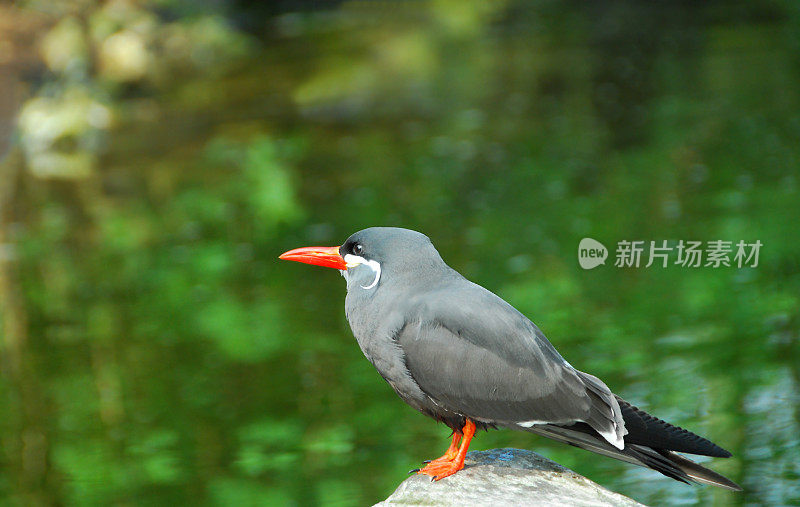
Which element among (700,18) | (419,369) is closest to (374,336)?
(419,369)

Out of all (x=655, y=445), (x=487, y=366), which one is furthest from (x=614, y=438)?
(x=487, y=366)

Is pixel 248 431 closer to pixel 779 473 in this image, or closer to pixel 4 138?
pixel 779 473

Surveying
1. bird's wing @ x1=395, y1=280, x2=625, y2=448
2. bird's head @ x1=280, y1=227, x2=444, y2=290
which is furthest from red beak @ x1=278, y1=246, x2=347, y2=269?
bird's wing @ x1=395, y1=280, x2=625, y2=448

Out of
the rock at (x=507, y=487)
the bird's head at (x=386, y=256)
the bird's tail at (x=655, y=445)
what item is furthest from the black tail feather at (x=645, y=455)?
the bird's head at (x=386, y=256)

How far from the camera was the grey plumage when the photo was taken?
3920 millimetres

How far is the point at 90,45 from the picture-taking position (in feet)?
66.0

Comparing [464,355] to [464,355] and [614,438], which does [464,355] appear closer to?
[464,355]

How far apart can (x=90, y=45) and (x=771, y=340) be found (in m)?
15.9

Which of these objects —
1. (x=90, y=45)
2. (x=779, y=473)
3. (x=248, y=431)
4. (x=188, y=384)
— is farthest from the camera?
(x=90, y=45)

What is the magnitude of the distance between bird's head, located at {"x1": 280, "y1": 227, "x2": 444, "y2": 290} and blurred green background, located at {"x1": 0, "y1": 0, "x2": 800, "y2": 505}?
319 centimetres

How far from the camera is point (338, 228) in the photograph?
11547 mm

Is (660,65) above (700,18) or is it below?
below

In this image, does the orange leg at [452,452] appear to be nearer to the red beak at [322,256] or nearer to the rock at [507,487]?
the rock at [507,487]

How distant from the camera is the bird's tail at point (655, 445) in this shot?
3775mm
